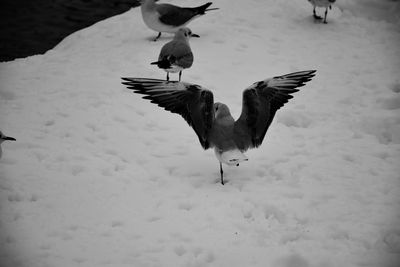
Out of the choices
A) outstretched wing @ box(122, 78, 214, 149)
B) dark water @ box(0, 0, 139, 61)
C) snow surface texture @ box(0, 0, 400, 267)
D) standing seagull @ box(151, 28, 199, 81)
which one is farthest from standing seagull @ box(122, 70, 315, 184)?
dark water @ box(0, 0, 139, 61)

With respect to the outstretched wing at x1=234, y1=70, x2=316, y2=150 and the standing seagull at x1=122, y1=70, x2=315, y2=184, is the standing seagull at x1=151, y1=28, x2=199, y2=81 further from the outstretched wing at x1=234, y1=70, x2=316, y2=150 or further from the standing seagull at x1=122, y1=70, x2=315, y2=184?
the outstretched wing at x1=234, y1=70, x2=316, y2=150

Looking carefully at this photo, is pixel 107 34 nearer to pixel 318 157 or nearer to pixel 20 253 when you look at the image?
pixel 318 157

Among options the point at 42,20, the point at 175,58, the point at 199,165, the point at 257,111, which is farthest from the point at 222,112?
the point at 42,20

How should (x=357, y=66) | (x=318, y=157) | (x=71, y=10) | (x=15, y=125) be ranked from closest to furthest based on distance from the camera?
(x=318, y=157), (x=15, y=125), (x=357, y=66), (x=71, y=10)

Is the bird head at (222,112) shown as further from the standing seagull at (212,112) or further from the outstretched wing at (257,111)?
the outstretched wing at (257,111)

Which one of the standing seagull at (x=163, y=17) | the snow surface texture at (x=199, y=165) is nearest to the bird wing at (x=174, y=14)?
the standing seagull at (x=163, y=17)

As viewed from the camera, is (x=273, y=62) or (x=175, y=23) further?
(x=175, y=23)

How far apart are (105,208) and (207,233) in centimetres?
125

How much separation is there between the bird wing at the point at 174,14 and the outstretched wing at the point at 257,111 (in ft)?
15.1

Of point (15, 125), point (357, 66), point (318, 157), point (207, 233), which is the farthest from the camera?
point (357, 66)

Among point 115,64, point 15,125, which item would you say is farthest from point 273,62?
point 15,125

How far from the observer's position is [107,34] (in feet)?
35.0

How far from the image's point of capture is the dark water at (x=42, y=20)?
36.8 feet

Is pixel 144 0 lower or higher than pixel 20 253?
higher
